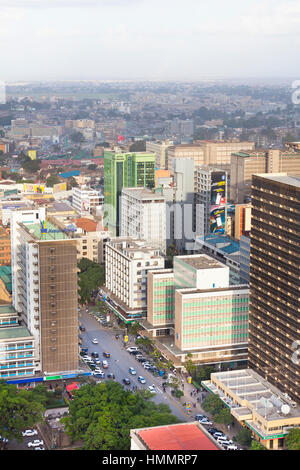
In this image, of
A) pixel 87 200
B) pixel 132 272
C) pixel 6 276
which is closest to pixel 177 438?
pixel 132 272

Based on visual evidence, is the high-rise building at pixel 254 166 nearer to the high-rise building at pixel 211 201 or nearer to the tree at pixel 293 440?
the high-rise building at pixel 211 201

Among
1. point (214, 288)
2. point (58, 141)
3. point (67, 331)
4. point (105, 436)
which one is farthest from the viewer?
point (58, 141)

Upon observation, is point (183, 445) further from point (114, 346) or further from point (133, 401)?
point (114, 346)

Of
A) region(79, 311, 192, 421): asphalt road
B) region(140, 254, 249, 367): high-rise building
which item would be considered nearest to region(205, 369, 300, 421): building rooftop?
region(79, 311, 192, 421): asphalt road

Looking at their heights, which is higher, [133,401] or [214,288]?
[214,288]

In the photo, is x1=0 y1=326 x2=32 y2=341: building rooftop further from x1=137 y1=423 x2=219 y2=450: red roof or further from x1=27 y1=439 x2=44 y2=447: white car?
x1=137 y1=423 x2=219 y2=450: red roof

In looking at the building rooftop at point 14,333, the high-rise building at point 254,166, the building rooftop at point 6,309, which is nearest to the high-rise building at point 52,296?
the building rooftop at point 14,333

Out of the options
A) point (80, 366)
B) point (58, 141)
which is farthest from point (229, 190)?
point (58, 141)
